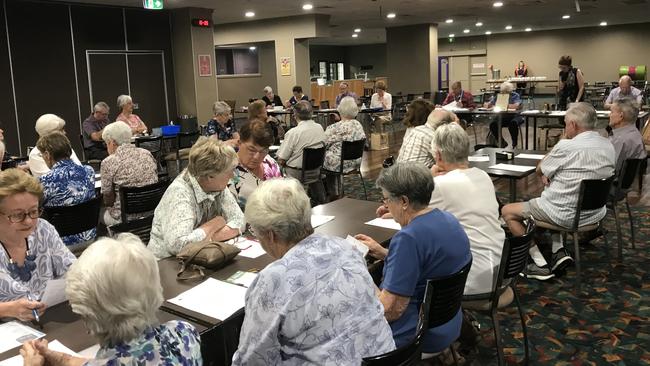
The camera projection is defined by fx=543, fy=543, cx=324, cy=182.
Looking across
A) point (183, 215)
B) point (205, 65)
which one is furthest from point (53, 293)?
point (205, 65)

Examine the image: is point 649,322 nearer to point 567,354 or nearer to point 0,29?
point 567,354

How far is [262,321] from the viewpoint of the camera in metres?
1.55

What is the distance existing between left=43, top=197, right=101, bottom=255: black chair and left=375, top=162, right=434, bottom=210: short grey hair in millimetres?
2253

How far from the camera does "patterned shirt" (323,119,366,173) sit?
6664 millimetres

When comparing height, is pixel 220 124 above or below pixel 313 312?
above

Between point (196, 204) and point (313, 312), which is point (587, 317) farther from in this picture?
point (313, 312)

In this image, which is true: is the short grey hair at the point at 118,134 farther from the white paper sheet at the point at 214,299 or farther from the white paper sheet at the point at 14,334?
the white paper sheet at the point at 14,334

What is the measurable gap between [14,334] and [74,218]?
1997 millimetres

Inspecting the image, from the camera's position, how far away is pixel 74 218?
3766mm

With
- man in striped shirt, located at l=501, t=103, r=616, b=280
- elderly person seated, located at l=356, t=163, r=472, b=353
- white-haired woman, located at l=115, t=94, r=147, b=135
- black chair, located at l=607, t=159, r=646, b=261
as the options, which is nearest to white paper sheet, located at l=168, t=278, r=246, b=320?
elderly person seated, located at l=356, t=163, r=472, b=353

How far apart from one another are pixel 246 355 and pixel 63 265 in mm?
1298

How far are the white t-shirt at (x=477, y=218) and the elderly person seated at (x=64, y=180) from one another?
8.33 feet

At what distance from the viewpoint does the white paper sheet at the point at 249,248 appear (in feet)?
8.80

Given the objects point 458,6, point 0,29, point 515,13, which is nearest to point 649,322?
point 0,29
